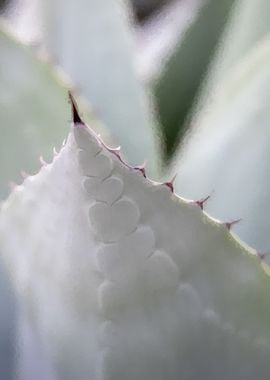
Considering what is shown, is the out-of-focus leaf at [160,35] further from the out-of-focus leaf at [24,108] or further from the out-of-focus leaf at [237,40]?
the out-of-focus leaf at [24,108]

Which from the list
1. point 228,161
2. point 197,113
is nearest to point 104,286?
point 228,161

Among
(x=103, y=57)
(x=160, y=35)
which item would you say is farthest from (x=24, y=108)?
(x=160, y=35)

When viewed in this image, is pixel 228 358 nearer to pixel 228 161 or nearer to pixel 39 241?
pixel 39 241

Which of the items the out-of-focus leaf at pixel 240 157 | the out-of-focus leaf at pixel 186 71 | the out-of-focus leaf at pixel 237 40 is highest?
the out-of-focus leaf at pixel 240 157

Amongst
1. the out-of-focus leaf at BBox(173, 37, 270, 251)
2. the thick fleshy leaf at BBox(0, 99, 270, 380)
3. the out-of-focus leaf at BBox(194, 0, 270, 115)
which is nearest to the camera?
the thick fleshy leaf at BBox(0, 99, 270, 380)

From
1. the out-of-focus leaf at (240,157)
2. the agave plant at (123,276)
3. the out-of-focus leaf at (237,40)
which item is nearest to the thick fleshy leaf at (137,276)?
the agave plant at (123,276)

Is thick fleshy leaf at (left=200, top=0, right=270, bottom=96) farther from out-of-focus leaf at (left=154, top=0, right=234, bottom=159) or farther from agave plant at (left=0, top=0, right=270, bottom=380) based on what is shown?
agave plant at (left=0, top=0, right=270, bottom=380)

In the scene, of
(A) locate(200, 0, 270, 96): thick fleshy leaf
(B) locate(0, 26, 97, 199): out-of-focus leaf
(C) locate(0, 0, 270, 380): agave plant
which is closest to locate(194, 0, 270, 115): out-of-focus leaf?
(A) locate(200, 0, 270, 96): thick fleshy leaf
